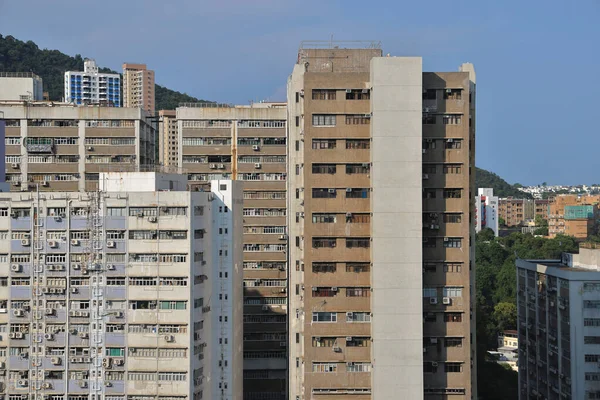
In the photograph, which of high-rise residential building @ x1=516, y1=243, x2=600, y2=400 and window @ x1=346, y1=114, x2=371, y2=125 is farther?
high-rise residential building @ x1=516, y1=243, x2=600, y2=400

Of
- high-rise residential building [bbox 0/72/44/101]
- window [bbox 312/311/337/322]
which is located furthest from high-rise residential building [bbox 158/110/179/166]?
window [bbox 312/311/337/322]

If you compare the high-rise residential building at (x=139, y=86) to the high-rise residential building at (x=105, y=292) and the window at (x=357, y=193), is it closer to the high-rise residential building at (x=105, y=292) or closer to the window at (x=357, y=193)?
the high-rise residential building at (x=105, y=292)

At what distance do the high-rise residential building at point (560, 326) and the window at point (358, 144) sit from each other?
61.3ft

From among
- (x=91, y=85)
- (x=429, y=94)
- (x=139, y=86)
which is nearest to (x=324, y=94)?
(x=429, y=94)

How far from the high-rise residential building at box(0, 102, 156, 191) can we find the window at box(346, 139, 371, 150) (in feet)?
83.9

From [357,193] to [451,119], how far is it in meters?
5.61

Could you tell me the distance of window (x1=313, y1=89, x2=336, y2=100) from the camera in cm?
4578

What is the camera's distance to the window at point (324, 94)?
4578cm

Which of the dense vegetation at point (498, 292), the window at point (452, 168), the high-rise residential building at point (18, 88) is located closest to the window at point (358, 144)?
the window at point (452, 168)


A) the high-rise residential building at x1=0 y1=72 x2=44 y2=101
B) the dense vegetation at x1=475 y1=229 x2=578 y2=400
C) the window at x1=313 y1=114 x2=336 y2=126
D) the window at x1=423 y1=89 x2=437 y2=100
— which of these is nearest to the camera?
the window at x1=423 y1=89 x2=437 y2=100

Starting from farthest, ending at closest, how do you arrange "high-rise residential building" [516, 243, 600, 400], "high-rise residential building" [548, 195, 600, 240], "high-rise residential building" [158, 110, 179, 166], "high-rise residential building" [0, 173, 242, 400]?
1. "high-rise residential building" [548, 195, 600, 240]
2. "high-rise residential building" [158, 110, 179, 166]
3. "high-rise residential building" [516, 243, 600, 400]
4. "high-rise residential building" [0, 173, 242, 400]

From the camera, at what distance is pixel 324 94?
45.8m

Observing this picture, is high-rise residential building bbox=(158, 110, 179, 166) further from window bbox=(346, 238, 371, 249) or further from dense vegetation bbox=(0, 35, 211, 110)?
window bbox=(346, 238, 371, 249)

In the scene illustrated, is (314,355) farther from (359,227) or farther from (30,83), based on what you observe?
(30,83)
